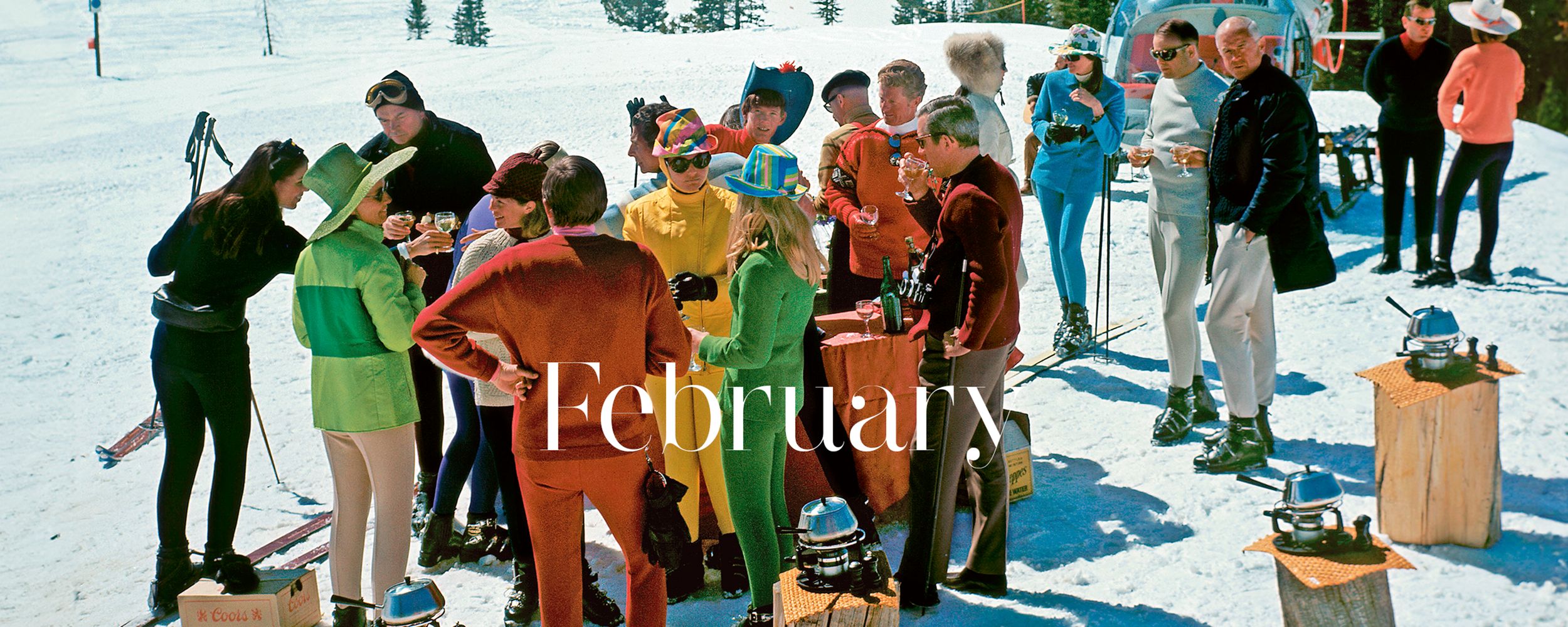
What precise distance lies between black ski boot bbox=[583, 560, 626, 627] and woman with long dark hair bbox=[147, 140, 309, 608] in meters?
1.16

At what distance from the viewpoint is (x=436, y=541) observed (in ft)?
15.6

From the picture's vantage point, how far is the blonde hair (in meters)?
3.60

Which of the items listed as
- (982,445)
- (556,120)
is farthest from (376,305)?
(556,120)

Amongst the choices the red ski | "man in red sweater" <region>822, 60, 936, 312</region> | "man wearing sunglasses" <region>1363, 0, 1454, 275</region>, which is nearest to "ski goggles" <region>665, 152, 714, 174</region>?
"man in red sweater" <region>822, 60, 936, 312</region>

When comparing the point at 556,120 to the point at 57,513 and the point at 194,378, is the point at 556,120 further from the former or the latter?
the point at 194,378

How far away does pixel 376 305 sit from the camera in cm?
385

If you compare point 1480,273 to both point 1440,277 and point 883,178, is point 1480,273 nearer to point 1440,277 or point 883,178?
point 1440,277

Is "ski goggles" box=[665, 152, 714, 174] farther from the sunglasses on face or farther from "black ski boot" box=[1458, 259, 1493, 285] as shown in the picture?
"black ski boot" box=[1458, 259, 1493, 285]

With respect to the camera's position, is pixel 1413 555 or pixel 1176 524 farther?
pixel 1176 524

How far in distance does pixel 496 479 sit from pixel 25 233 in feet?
36.5

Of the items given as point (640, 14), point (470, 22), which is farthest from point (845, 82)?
point (470, 22)

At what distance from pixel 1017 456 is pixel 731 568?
1.36 m

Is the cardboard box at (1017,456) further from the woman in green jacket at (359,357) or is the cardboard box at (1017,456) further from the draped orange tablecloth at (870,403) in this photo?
the woman in green jacket at (359,357)

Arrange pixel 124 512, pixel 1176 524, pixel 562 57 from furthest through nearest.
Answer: pixel 562 57 < pixel 124 512 < pixel 1176 524
